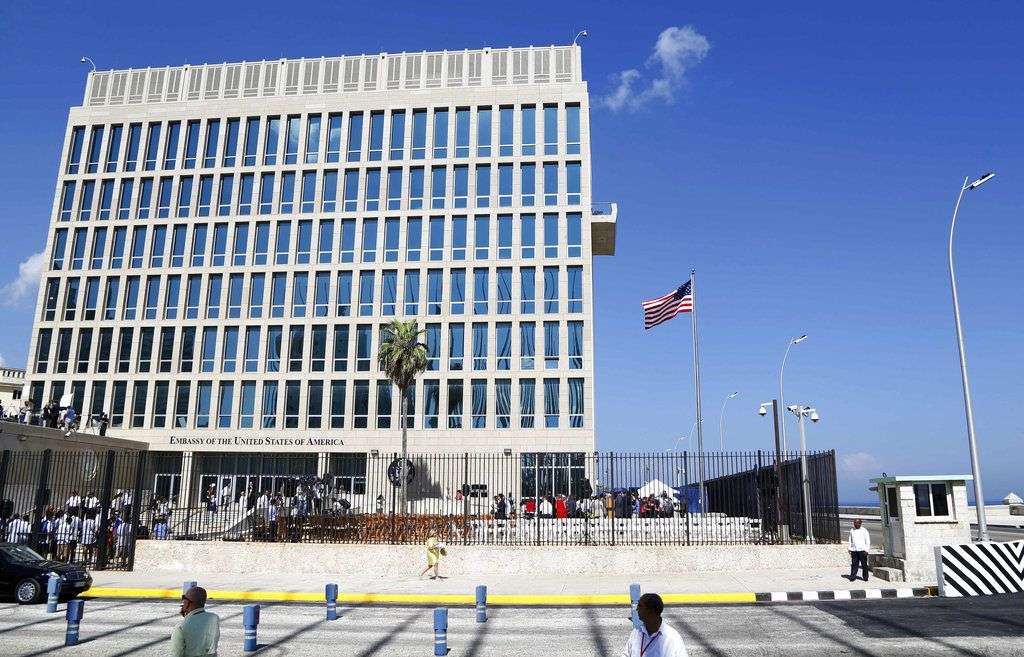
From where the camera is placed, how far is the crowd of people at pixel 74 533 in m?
22.1

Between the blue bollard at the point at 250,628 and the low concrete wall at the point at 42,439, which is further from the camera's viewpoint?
the low concrete wall at the point at 42,439

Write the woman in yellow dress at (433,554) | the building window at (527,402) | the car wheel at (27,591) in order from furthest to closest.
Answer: the building window at (527,402) → the woman in yellow dress at (433,554) → the car wheel at (27,591)

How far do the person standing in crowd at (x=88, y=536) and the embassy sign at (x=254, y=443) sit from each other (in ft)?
91.7

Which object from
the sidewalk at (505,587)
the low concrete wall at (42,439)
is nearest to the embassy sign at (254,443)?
the low concrete wall at (42,439)

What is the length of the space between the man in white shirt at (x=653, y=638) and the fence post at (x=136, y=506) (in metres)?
18.9

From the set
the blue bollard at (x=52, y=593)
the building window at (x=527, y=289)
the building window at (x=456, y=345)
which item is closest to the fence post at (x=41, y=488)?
the blue bollard at (x=52, y=593)

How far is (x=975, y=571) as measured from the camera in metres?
17.5

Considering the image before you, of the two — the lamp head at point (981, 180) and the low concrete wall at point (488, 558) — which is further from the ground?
the lamp head at point (981, 180)

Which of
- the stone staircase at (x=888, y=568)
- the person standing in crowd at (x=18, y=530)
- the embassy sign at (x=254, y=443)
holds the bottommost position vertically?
the stone staircase at (x=888, y=568)

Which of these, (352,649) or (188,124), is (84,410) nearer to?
(188,124)

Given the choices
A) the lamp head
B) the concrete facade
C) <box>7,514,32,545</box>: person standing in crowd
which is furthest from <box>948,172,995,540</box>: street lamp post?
the concrete facade

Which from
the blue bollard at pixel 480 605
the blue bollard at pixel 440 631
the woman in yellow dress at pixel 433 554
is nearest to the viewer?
the blue bollard at pixel 440 631

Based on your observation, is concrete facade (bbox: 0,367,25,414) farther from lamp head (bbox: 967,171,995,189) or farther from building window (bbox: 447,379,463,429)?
lamp head (bbox: 967,171,995,189)

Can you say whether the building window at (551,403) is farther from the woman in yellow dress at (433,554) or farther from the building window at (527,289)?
the woman in yellow dress at (433,554)
